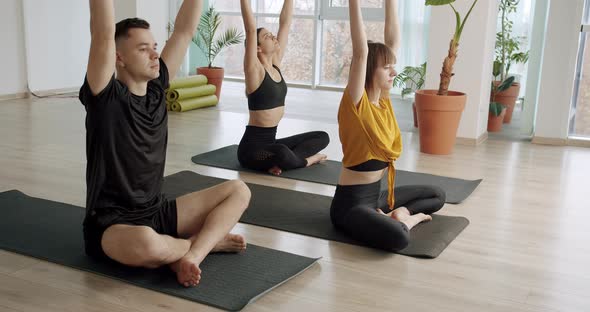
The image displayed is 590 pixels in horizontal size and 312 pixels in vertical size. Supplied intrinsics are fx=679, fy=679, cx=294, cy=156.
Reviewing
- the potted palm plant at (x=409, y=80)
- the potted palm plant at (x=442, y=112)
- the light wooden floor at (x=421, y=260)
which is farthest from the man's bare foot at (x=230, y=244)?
the potted palm plant at (x=409, y=80)

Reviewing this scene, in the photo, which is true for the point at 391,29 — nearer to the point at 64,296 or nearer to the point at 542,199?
the point at 542,199

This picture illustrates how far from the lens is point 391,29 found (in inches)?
122

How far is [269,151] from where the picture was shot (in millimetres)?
4145

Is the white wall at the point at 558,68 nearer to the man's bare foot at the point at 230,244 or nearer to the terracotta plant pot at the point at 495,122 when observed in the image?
the terracotta plant pot at the point at 495,122

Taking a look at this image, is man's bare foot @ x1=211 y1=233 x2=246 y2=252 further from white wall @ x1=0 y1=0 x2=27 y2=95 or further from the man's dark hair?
white wall @ x1=0 y1=0 x2=27 y2=95

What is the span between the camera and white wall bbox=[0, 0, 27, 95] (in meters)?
6.77

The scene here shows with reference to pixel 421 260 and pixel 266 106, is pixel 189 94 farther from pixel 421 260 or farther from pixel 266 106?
pixel 421 260

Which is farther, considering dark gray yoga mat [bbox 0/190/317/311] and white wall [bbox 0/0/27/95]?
white wall [bbox 0/0/27/95]

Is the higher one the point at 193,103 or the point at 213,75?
the point at 213,75

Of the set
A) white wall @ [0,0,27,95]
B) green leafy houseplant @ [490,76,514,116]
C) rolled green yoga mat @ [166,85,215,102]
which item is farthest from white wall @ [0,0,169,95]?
green leafy houseplant @ [490,76,514,116]

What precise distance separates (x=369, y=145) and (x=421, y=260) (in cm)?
54

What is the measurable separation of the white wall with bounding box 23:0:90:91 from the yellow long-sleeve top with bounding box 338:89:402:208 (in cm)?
512

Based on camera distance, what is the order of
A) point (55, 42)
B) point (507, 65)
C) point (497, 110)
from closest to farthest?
point (497, 110)
point (507, 65)
point (55, 42)

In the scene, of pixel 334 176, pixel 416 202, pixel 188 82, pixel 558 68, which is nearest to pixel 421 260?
pixel 416 202
